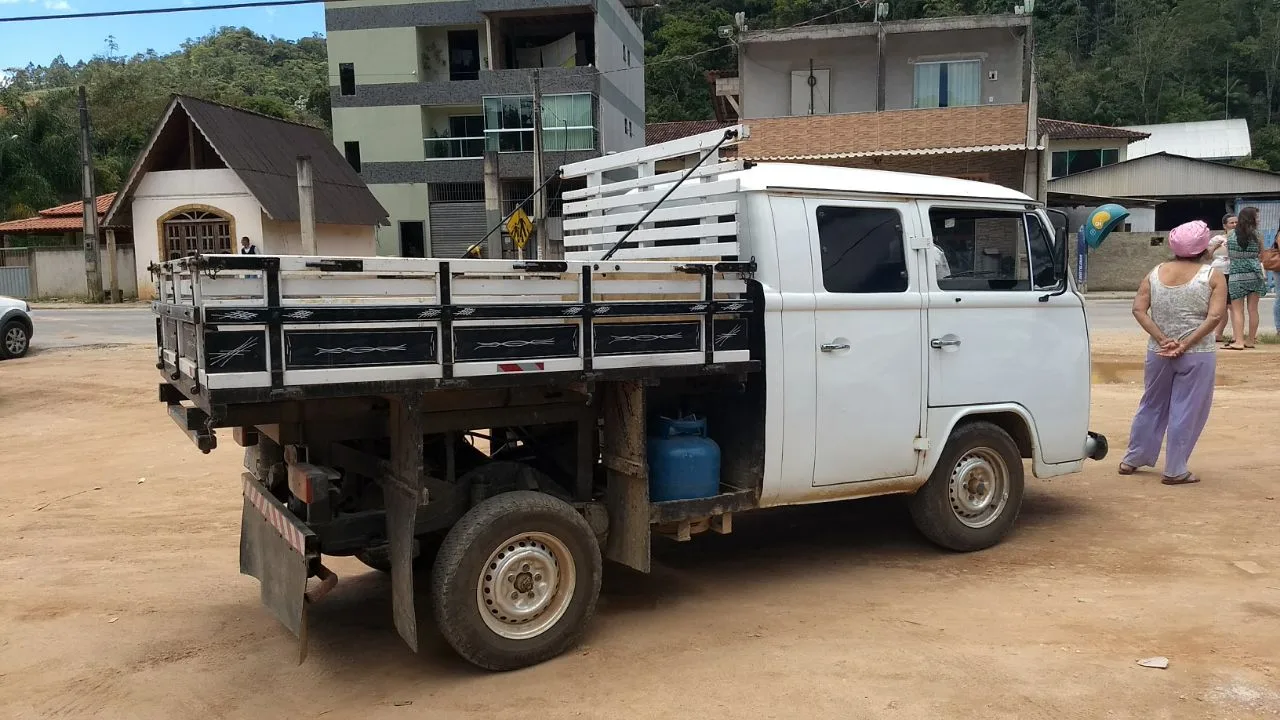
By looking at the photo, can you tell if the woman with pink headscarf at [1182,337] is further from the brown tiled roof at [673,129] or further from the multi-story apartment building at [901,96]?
the brown tiled roof at [673,129]

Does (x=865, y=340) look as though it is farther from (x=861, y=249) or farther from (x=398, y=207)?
(x=398, y=207)

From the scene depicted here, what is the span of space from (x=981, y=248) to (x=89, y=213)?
1261 inches

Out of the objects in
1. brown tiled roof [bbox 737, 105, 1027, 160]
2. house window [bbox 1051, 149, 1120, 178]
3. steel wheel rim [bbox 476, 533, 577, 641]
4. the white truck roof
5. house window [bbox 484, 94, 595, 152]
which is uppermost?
house window [bbox 484, 94, 595, 152]

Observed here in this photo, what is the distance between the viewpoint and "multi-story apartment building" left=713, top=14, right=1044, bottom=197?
2558cm

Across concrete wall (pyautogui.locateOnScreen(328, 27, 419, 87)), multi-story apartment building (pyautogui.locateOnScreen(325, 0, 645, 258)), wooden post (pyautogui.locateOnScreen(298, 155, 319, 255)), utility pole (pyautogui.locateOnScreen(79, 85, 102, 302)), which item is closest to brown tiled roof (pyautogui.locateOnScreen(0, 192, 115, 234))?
utility pole (pyautogui.locateOnScreen(79, 85, 102, 302))

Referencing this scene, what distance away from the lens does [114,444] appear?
30.9ft

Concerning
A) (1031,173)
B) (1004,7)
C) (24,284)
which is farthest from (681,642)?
(1004,7)

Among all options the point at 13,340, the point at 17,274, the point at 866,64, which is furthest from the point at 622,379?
the point at 17,274

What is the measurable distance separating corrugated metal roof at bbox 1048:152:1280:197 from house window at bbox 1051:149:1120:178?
1231 millimetres

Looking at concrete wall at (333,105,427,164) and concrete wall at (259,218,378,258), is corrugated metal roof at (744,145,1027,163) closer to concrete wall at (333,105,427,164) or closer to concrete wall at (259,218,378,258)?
concrete wall at (259,218,378,258)

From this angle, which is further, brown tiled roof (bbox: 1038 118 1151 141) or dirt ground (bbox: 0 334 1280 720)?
brown tiled roof (bbox: 1038 118 1151 141)

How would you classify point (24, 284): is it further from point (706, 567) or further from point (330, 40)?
point (706, 567)

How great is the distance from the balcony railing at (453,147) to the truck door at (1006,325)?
36334mm

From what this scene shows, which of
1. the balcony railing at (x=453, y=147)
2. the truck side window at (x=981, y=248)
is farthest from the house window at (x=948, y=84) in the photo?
the truck side window at (x=981, y=248)
